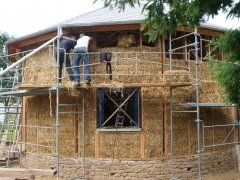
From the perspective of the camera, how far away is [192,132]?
49.1 ft

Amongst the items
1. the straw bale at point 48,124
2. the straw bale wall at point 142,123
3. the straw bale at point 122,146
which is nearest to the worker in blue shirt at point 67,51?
the straw bale wall at point 142,123

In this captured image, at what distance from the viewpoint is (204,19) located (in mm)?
7773

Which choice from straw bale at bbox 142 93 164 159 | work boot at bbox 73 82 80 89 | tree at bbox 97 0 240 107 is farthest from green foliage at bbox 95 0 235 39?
straw bale at bbox 142 93 164 159

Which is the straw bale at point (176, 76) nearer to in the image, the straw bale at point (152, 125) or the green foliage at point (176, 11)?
the straw bale at point (152, 125)

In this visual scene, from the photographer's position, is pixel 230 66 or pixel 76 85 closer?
pixel 230 66

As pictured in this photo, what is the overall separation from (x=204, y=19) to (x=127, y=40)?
7084 mm

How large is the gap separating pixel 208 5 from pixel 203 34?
8.68m

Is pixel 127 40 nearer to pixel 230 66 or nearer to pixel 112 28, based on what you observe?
pixel 112 28

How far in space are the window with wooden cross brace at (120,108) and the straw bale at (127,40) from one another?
1.68m

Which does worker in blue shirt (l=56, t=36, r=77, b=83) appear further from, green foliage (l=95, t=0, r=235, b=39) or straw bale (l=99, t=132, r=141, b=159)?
green foliage (l=95, t=0, r=235, b=39)

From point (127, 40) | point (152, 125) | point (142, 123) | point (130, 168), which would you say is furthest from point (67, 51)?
point (130, 168)

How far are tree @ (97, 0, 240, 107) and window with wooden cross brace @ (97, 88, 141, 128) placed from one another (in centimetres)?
619

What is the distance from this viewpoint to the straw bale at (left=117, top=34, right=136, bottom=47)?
579 inches

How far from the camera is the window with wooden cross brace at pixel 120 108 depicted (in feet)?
47.1
